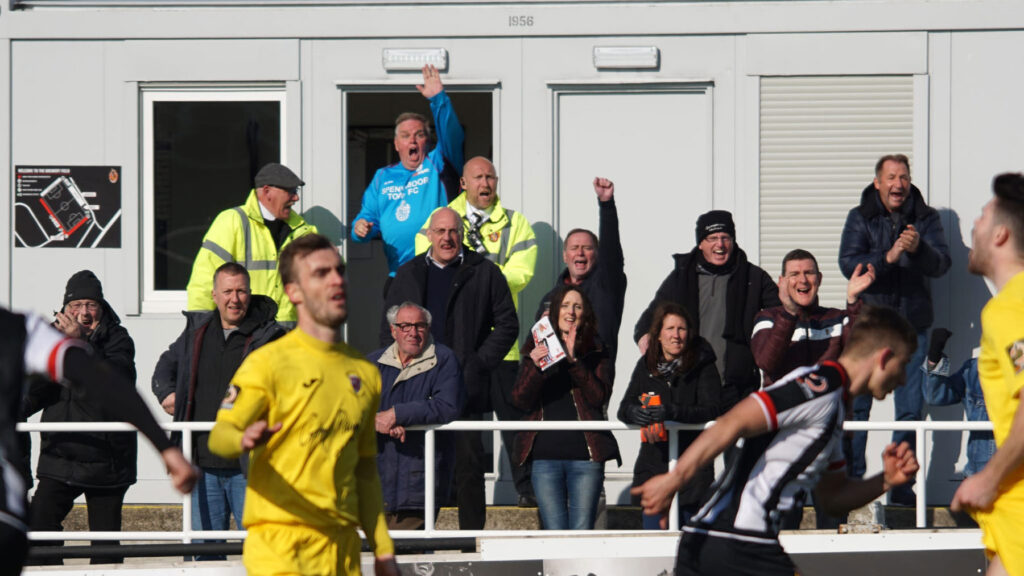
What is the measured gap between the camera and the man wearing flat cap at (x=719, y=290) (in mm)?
8953

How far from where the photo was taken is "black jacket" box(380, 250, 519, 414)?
9.01 meters

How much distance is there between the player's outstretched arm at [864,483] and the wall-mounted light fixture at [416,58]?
5.47m

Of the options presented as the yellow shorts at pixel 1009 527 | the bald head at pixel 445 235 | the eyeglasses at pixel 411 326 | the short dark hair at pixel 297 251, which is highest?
the bald head at pixel 445 235

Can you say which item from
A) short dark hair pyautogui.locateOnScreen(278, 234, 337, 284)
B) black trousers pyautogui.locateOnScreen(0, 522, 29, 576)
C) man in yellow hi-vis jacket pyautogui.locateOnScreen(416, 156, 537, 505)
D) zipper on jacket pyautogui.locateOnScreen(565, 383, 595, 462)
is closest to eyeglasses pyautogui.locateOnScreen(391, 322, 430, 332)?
zipper on jacket pyautogui.locateOnScreen(565, 383, 595, 462)

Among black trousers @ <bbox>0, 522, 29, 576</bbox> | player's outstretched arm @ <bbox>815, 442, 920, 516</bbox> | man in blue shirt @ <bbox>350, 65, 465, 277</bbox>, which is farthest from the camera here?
man in blue shirt @ <bbox>350, 65, 465, 277</bbox>

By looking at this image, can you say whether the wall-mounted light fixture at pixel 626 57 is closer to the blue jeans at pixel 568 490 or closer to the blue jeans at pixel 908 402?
A: the blue jeans at pixel 908 402

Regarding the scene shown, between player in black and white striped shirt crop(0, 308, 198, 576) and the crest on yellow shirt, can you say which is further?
the crest on yellow shirt

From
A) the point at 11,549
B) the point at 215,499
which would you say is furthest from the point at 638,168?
the point at 11,549

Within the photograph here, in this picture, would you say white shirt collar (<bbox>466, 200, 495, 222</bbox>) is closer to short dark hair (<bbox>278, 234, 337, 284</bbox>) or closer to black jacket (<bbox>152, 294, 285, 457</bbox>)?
black jacket (<bbox>152, 294, 285, 457</bbox>)

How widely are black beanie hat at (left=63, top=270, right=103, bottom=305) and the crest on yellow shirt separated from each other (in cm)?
585

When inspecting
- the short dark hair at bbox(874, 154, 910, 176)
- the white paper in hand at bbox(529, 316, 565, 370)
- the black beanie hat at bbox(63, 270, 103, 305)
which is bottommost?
the white paper in hand at bbox(529, 316, 565, 370)

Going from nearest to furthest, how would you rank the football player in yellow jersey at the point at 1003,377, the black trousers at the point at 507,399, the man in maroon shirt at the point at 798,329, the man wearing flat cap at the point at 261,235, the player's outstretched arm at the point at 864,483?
1. the football player in yellow jersey at the point at 1003,377
2. the player's outstretched arm at the point at 864,483
3. the man in maroon shirt at the point at 798,329
4. the black trousers at the point at 507,399
5. the man wearing flat cap at the point at 261,235

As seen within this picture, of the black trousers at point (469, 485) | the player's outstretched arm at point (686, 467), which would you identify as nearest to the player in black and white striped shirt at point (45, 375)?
the player's outstretched arm at point (686, 467)

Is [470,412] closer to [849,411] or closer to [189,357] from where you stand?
[189,357]
